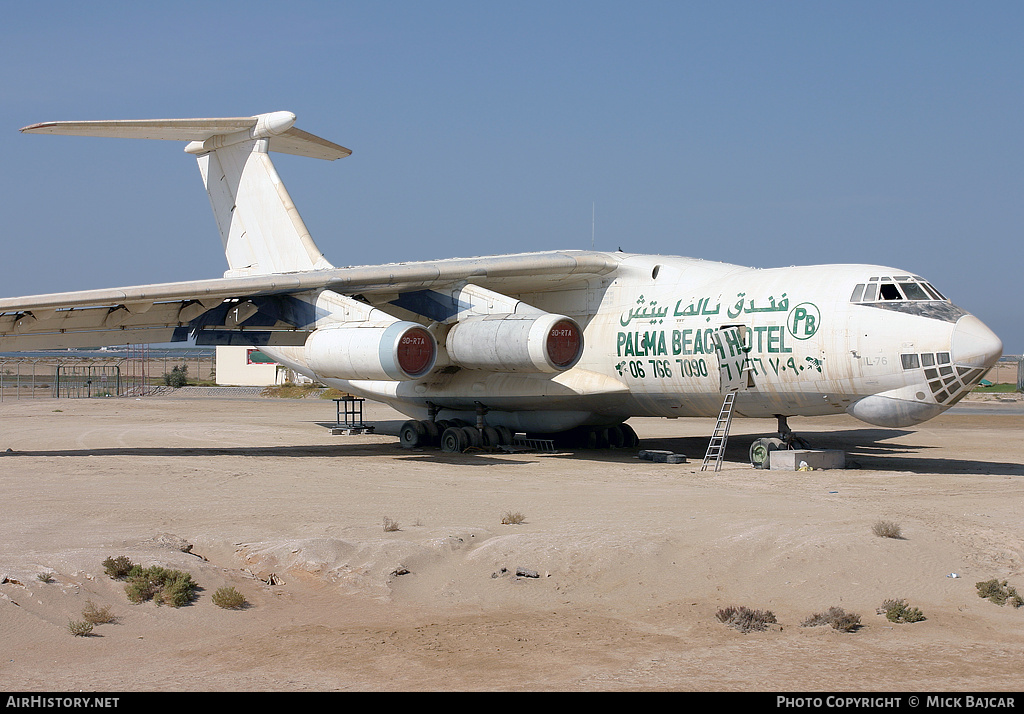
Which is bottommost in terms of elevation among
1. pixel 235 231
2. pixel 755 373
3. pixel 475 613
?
Answer: pixel 475 613

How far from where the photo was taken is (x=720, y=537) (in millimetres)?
7902

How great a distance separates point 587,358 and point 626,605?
9753mm

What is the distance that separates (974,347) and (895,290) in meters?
1.34

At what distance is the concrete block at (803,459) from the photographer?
13625 mm

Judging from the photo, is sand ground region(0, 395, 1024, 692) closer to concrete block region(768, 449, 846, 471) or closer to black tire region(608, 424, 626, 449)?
concrete block region(768, 449, 846, 471)

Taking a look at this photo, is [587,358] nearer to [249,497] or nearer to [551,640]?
[249,497]

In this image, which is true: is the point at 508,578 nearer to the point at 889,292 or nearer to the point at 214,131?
the point at 889,292

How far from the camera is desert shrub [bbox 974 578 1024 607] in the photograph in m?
6.34

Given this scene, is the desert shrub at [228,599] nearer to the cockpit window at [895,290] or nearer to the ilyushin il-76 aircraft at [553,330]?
the ilyushin il-76 aircraft at [553,330]

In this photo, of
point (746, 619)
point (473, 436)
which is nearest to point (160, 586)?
point (746, 619)

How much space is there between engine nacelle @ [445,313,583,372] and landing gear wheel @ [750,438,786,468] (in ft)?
9.84

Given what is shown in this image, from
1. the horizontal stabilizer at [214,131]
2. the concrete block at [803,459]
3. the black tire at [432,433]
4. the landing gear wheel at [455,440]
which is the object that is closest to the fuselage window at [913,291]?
the concrete block at [803,459]

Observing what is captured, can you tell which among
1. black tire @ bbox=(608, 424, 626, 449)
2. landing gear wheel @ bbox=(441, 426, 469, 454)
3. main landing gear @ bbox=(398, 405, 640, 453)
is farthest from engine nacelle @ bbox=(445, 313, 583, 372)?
black tire @ bbox=(608, 424, 626, 449)
